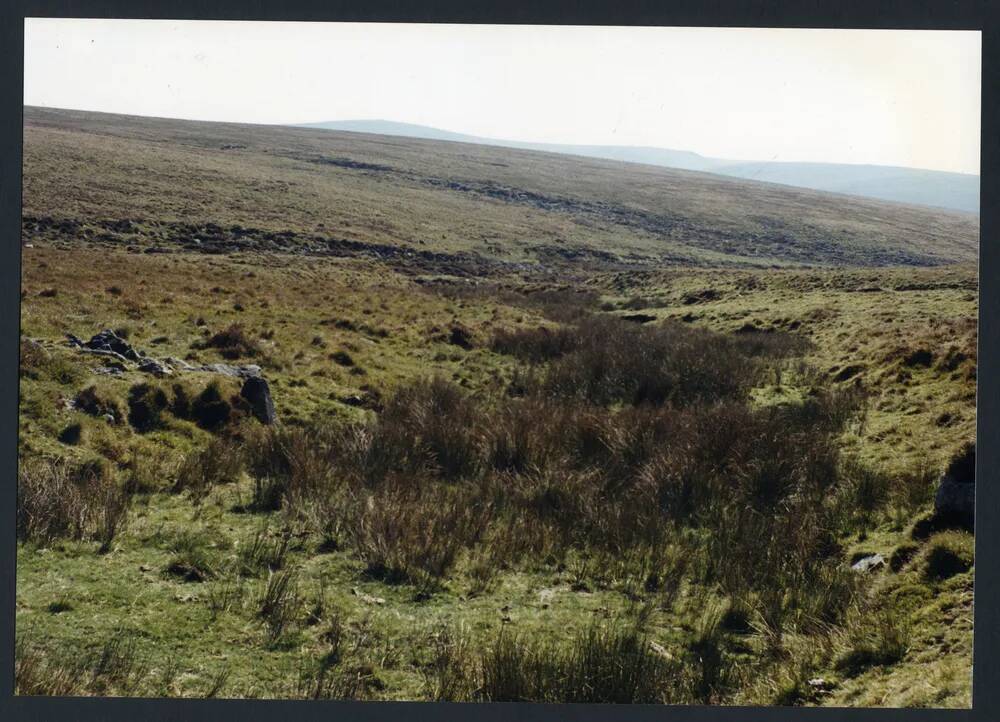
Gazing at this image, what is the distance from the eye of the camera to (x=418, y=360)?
648 inches

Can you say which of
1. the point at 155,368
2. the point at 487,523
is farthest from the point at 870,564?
the point at 155,368

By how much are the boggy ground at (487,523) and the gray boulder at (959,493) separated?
250 mm

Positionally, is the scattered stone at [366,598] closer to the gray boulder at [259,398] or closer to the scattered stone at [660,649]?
the scattered stone at [660,649]

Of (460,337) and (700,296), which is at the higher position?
(700,296)

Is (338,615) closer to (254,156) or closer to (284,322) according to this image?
(284,322)

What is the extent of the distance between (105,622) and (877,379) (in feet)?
37.1

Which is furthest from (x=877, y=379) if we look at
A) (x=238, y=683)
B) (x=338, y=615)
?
(x=238, y=683)

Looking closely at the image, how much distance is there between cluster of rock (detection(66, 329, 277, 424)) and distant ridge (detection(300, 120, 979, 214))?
17.5 feet

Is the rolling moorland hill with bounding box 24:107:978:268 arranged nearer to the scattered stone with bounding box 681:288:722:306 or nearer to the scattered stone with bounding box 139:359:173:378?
the scattered stone with bounding box 681:288:722:306

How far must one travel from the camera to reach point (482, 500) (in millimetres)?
8547

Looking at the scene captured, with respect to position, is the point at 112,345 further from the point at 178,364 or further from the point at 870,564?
the point at 870,564

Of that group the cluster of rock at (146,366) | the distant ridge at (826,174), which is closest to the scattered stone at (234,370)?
the cluster of rock at (146,366)

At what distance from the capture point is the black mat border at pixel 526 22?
502 centimetres

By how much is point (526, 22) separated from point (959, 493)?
16.1ft
